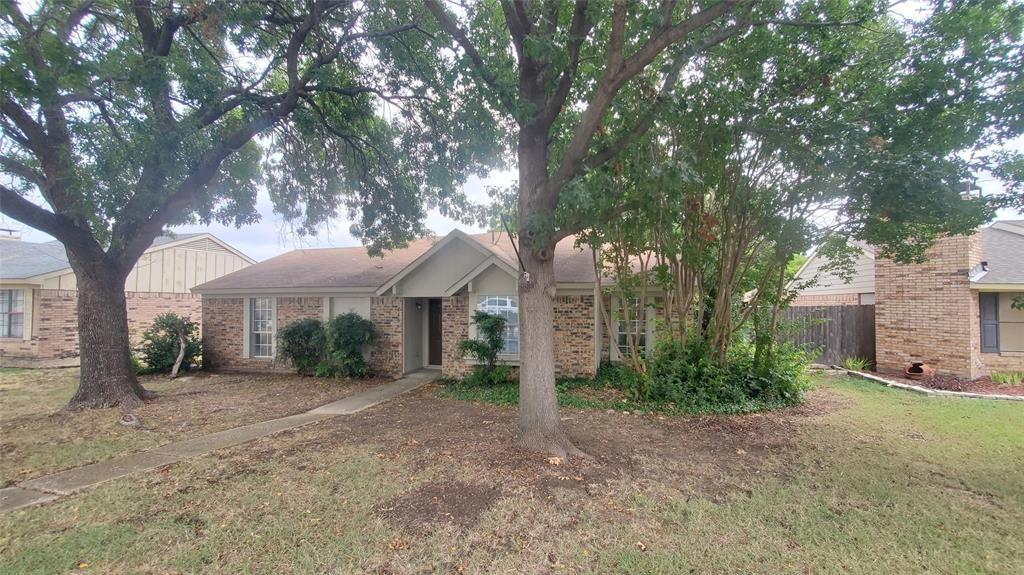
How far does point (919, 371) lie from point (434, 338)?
43.4 ft

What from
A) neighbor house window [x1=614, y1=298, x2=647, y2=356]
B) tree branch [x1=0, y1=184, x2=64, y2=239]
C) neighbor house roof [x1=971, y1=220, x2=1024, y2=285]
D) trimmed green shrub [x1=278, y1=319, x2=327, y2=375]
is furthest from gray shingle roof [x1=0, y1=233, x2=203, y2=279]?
neighbor house roof [x1=971, y1=220, x2=1024, y2=285]

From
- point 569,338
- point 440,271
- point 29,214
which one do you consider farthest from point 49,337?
point 569,338

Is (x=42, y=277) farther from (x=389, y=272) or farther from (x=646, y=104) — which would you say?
(x=646, y=104)

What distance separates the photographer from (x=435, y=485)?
196 inches

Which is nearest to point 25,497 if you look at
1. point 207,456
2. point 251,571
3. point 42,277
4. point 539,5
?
point 207,456

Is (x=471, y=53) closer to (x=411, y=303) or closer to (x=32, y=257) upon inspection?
(x=411, y=303)

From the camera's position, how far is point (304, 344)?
41.9ft

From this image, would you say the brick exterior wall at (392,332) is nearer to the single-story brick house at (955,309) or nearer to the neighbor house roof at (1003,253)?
the single-story brick house at (955,309)

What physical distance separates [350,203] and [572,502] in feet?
33.4

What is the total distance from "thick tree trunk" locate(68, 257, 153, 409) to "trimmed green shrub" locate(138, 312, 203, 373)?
5.00 metres

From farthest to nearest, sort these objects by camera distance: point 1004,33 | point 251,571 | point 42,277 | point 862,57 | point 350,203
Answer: point 42,277
point 350,203
point 862,57
point 1004,33
point 251,571

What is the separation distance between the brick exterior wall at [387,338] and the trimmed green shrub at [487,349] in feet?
7.80

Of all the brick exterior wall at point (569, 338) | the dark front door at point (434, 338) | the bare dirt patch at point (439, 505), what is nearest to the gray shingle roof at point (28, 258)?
the dark front door at point (434, 338)

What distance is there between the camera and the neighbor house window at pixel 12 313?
1525 cm
